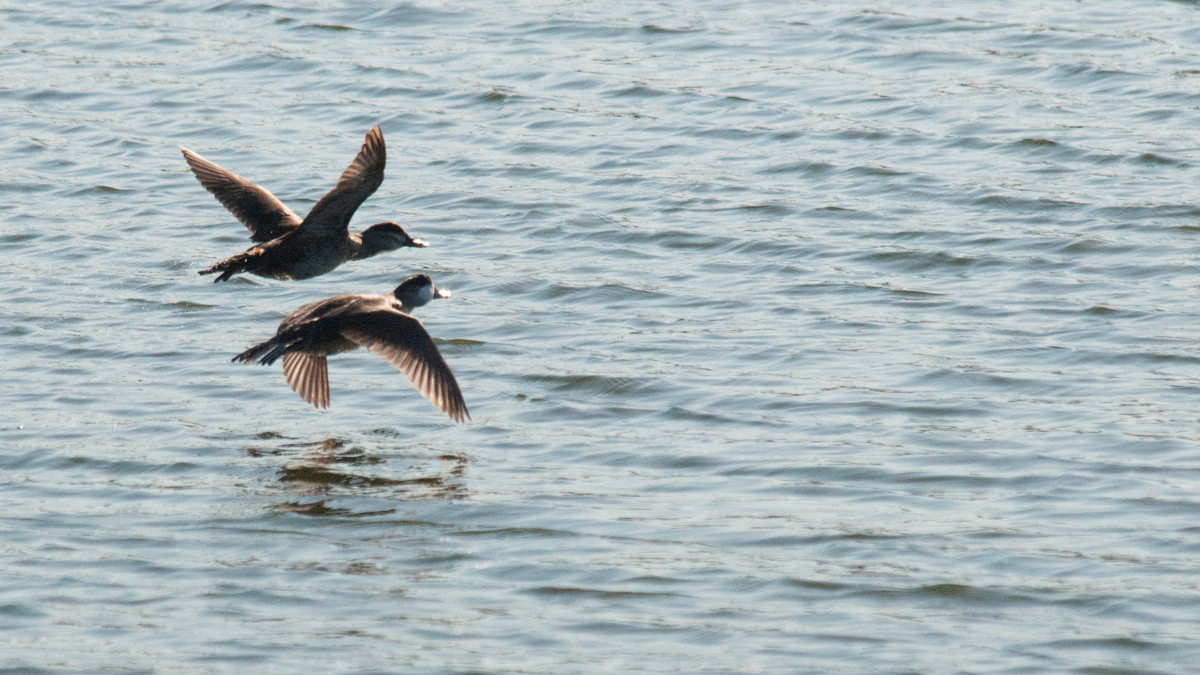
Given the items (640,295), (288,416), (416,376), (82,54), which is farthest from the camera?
(82,54)

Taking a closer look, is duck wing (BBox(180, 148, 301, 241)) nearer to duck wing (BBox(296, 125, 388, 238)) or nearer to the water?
duck wing (BBox(296, 125, 388, 238))

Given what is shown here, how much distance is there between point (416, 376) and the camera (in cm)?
824

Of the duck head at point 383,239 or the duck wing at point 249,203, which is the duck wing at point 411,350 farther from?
the duck wing at point 249,203

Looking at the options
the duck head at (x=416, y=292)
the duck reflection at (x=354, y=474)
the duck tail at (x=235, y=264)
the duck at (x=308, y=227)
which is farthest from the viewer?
the duck head at (x=416, y=292)

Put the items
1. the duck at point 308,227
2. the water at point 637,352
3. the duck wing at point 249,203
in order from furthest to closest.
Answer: the duck wing at point 249,203, the duck at point 308,227, the water at point 637,352

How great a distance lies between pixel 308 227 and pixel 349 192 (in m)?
0.45

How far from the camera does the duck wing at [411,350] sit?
813cm

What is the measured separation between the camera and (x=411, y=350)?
830cm

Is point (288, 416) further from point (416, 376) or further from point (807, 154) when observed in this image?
point (807, 154)

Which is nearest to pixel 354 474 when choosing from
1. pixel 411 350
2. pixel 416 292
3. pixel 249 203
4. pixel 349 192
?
pixel 411 350

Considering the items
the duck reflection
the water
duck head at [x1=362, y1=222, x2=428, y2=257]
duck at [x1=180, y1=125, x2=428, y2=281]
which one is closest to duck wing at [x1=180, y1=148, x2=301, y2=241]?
duck at [x1=180, y1=125, x2=428, y2=281]

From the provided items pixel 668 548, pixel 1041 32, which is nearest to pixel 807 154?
pixel 1041 32

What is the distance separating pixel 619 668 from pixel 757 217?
6.54 metres

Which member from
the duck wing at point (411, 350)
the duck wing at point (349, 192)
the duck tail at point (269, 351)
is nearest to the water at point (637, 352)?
the duck wing at point (411, 350)
